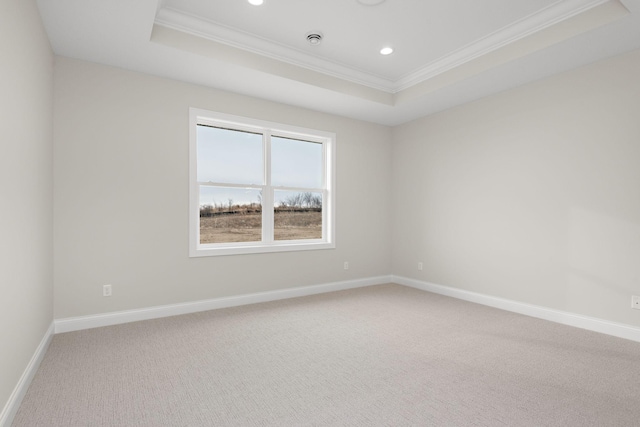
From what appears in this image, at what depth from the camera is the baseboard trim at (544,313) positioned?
10.4ft

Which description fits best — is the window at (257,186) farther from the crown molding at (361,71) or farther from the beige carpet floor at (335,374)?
the beige carpet floor at (335,374)

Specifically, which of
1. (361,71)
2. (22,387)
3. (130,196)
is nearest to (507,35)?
(361,71)

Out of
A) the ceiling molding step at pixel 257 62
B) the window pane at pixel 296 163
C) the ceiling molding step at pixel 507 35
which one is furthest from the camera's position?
the window pane at pixel 296 163

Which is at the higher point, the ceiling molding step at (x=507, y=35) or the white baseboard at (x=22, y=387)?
the ceiling molding step at (x=507, y=35)

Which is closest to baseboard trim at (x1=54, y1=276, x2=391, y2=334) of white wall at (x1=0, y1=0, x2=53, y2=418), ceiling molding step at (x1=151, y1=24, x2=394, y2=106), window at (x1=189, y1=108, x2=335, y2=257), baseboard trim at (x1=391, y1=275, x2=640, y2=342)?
white wall at (x1=0, y1=0, x2=53, y2=418)

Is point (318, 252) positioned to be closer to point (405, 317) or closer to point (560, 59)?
point (405, 317)

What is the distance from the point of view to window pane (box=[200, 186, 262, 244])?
4109mm

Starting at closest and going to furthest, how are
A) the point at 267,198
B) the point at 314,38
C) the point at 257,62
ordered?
1. the point at 314,38
2. the point at 257,62
3. the point at 267,198

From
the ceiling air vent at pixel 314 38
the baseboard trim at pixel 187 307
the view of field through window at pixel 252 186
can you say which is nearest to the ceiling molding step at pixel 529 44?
the ceiling air vent at pixel 314 38

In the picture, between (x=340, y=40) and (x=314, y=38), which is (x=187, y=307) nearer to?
(x=314, y=38)

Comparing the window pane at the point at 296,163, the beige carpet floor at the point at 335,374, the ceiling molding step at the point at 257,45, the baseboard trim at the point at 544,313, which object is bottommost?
the beige carpet floor at the point at 335,374

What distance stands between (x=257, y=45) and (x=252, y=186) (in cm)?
166

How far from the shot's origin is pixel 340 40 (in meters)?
3.47

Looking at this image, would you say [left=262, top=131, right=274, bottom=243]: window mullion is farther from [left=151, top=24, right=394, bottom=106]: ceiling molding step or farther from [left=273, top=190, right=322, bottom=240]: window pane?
[left=151, top=24, right=394, bottom=106]: ceiling molding step
